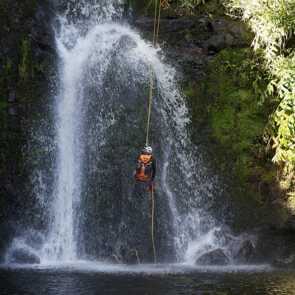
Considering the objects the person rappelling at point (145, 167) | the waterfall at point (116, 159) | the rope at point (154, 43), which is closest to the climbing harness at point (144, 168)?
the person rappelling at point (145, 167)

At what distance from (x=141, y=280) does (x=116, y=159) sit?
4.01 meters

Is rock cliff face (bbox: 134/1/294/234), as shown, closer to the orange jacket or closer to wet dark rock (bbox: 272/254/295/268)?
wet dark rock (bbox: 272/254/295/268)

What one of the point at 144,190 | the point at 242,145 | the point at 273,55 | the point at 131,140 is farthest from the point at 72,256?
the point at 273,55

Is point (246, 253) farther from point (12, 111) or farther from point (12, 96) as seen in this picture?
point (12, 96)

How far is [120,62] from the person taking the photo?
577 inches

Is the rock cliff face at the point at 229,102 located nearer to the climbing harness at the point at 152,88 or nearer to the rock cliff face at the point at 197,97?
the rock cliff face at the point at 197,97

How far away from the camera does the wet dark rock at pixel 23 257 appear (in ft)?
38.4

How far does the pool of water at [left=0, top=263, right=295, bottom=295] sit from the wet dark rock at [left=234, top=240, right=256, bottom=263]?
2.70 feet

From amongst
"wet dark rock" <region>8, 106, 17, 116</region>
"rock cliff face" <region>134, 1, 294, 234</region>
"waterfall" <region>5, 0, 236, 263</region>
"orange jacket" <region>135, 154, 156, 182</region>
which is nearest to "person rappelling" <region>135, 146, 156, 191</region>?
"orange jacket" <region>135, 154, 156, 182</region>

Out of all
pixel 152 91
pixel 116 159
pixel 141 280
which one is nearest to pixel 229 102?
pixel 152 91

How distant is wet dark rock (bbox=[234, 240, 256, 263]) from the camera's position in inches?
488

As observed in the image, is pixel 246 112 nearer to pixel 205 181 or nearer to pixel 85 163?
pixel 205 181

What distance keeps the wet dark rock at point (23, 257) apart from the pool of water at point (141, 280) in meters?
0.53

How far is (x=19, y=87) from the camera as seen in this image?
1379 centimetres
